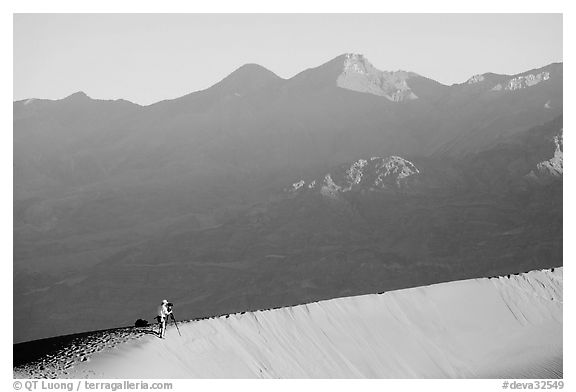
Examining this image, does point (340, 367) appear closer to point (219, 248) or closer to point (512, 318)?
point (512, 318)

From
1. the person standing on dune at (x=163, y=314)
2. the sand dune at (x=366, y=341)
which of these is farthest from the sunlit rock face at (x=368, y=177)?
the person standing on dune at (x=163, y=314)

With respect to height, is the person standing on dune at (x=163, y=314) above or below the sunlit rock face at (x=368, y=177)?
below

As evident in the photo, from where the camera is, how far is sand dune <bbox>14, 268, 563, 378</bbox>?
42.5 metres

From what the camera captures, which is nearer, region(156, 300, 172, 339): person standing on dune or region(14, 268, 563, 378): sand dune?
region(156, 300, 172, 339): person standing on dune

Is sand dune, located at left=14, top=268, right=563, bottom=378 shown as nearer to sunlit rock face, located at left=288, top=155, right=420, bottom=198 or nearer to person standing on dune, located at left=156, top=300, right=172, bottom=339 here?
person standing on dune, located at left=156, top=300, right=172, bottom=339

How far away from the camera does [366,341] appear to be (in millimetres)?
56906

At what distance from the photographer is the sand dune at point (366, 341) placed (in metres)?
42.5

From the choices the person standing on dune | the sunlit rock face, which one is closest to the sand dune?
the person standing on dune

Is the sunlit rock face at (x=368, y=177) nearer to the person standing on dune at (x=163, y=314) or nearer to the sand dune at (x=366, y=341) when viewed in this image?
the sand dune at (x=366, y=341)

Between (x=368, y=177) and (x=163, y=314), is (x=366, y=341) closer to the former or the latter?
(x=163, y=314)

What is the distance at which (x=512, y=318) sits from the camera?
64625 mm

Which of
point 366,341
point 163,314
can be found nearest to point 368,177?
point 366,341
